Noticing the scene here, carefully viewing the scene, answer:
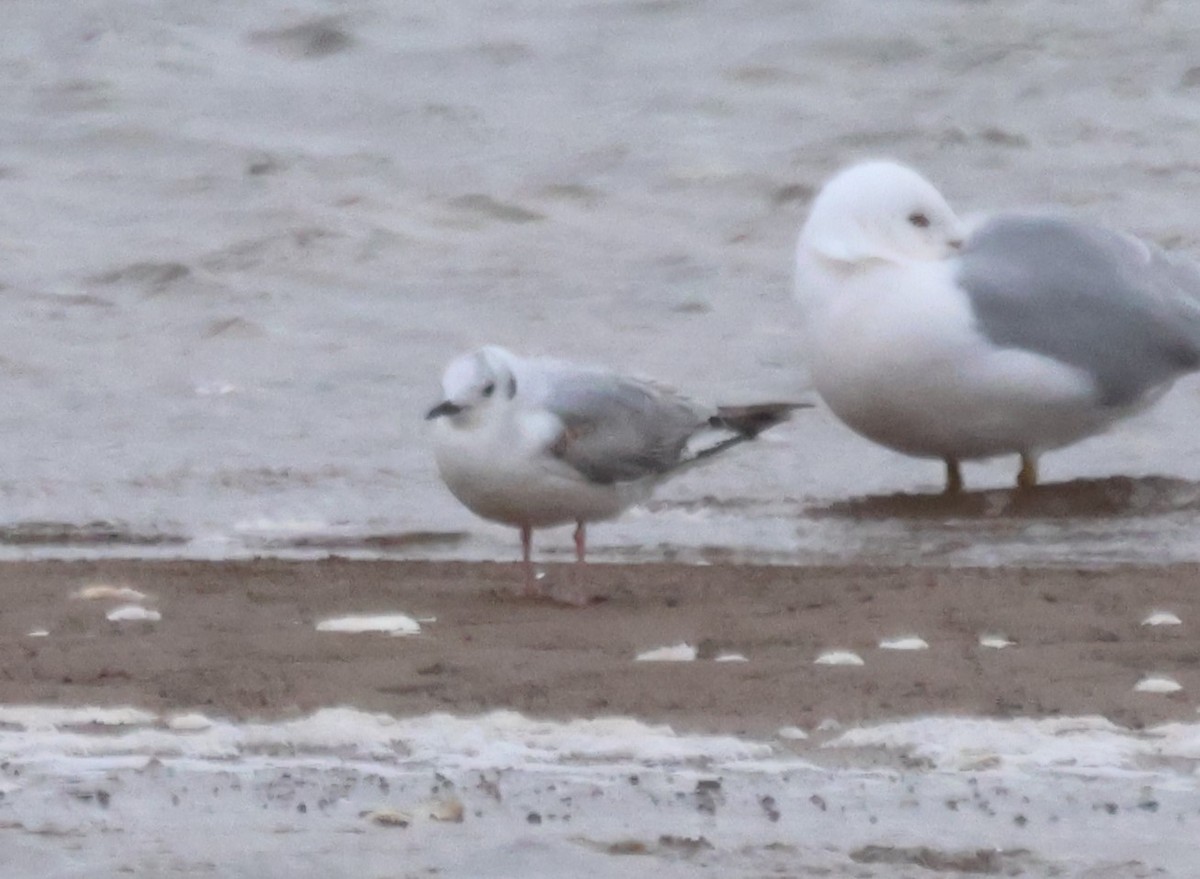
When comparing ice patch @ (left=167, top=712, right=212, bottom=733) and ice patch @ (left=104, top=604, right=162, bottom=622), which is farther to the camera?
ice patch @ (left=104, top=604, right=162, bottom=622)

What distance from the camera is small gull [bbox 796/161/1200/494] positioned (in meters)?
6.51

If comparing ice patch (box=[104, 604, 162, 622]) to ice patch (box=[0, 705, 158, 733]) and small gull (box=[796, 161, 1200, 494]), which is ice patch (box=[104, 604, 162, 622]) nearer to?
ice patch (box=[0, 705, 158, 733])

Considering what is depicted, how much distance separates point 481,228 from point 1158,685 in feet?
21.4

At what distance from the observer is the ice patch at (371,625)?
15.5ft

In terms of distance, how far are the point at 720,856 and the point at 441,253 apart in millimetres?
6834

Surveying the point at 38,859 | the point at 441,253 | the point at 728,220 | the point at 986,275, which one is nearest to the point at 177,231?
the point at 441,253

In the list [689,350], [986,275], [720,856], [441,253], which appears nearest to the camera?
[720,856]

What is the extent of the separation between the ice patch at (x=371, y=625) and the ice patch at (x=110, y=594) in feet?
1.49

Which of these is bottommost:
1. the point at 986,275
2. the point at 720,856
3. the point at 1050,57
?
the point at 720,856

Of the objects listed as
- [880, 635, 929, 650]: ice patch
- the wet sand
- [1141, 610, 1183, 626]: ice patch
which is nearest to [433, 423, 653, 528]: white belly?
the wet sand

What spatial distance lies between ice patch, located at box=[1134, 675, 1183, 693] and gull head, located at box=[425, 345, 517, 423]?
1576 millimetres

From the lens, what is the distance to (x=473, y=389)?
5176 millimetres

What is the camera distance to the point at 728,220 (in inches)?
408

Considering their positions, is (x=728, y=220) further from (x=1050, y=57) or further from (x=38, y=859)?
(x=38, y=859)
